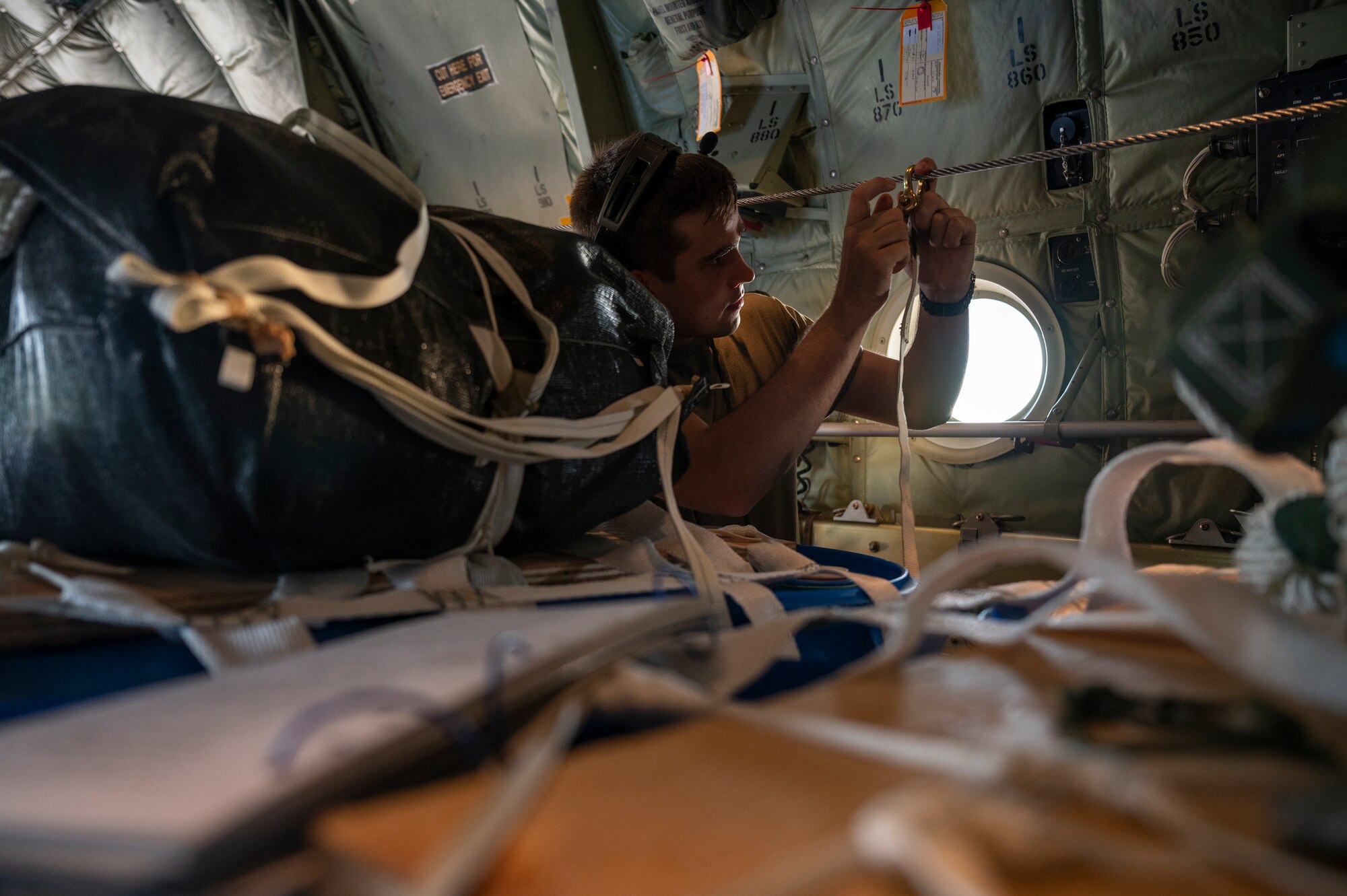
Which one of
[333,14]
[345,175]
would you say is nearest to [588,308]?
[345,175]

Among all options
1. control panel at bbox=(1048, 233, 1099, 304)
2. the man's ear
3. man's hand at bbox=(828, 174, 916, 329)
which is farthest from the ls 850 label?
the man's ear

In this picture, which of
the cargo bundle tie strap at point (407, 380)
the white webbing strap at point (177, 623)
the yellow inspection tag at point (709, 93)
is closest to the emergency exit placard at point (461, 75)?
the yellow inspection tag at point (709, 93)

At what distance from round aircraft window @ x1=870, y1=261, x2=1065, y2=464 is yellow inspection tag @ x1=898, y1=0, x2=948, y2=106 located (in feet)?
1.42

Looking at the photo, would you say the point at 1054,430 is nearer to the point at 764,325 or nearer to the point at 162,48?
the point at 764,325

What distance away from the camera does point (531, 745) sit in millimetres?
276

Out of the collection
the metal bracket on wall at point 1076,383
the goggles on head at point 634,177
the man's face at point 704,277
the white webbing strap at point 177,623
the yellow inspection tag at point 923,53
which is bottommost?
the metal bracket on wall at point 1076,383

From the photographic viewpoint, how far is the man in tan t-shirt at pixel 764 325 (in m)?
1.33

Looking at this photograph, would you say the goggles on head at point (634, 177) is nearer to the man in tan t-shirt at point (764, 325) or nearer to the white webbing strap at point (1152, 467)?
the man in tan t-shirt at point (764, 325)

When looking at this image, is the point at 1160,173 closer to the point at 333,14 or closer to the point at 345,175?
the point at 345,175

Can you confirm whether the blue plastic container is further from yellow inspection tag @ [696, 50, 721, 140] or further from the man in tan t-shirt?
yellow inspection tag @ [696, 50, 721, 140]

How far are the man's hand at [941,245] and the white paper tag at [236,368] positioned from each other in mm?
1081

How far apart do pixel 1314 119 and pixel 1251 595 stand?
143 cm

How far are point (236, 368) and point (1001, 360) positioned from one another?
197 cm

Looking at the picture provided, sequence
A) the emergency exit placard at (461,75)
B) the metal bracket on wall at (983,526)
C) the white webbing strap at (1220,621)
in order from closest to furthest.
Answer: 1. the white webbing strap at (1220,621)
2. the metal bracket on wall at (983,526)
3. the emergency exit placard at (461,75)
